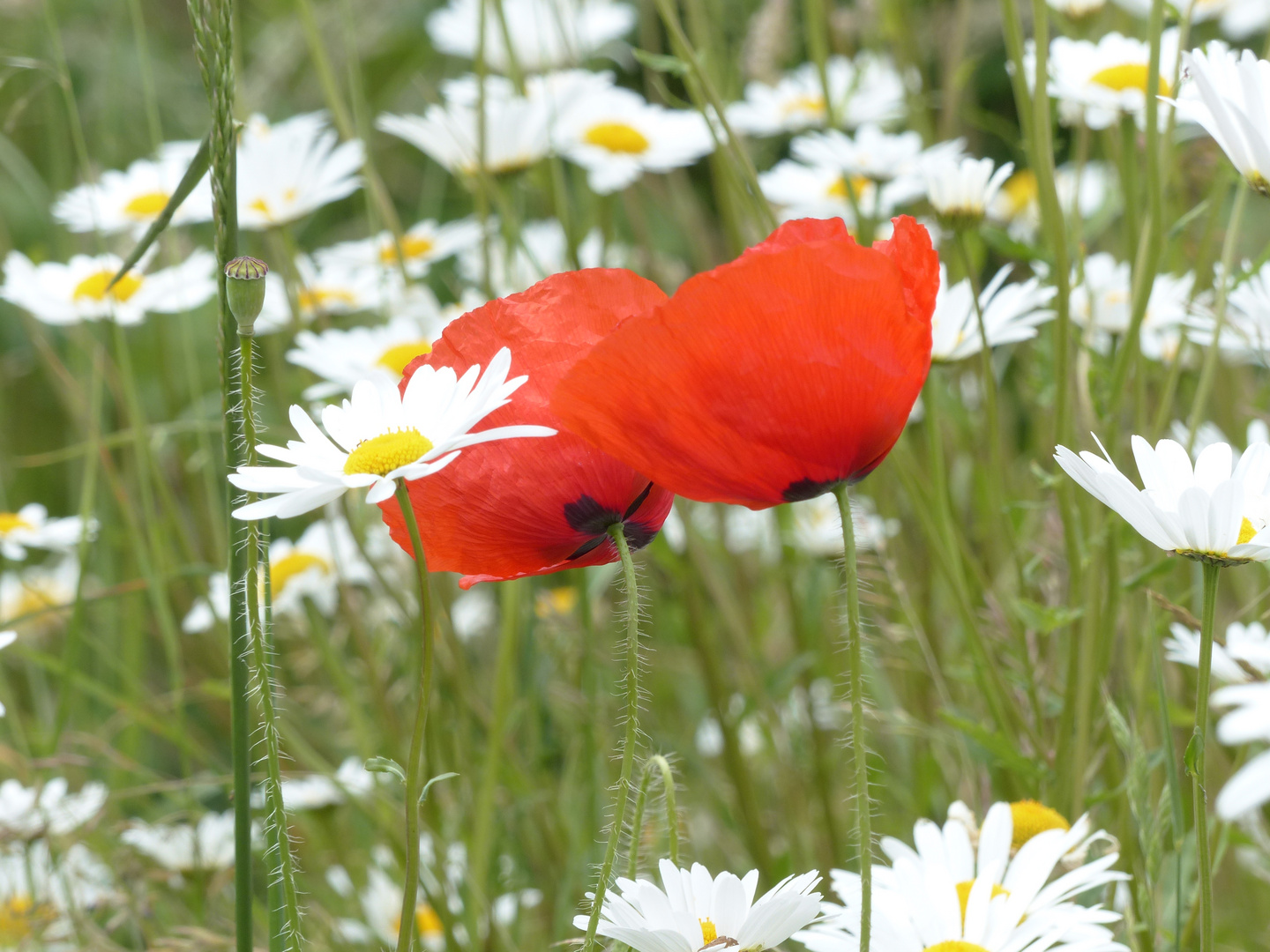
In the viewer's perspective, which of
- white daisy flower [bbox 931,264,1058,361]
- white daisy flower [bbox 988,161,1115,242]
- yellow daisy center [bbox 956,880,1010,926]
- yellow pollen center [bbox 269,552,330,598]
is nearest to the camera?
yellow daisy center [bbox 956,880,1010,926]

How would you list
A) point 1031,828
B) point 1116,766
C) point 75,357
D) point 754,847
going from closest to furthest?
1. point 1031,828
2. point 1116,766
3. point 754,847
4. point 75,357

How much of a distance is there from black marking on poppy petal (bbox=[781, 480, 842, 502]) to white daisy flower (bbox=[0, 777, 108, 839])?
0.40m

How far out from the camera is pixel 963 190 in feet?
1.88

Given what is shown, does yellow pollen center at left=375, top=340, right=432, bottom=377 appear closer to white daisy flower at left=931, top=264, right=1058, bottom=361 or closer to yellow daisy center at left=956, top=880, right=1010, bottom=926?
white daisy flower at left=931, top=264, right=1058, bottom=361

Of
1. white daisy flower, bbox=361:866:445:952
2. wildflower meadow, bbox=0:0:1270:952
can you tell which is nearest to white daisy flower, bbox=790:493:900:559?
wildflower meadow, bbox=0:0:1270:952

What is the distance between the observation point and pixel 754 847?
0.71m

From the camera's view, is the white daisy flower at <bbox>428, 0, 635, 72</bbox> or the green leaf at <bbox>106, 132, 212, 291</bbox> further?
the white daisy flower at <bbox>428, 0, 635, 72</bbox>

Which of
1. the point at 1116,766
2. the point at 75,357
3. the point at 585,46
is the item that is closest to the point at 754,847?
the point at 1116,766

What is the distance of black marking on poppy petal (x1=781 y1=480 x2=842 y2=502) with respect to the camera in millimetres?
297

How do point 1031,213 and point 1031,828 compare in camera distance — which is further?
point 1031,213

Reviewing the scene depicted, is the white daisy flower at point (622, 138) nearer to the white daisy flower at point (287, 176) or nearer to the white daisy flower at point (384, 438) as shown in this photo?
the white daisy flower at point (287, 176)

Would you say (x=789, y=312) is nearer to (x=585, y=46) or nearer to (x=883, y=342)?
(x=883, y=342)

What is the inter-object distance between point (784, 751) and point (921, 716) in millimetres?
102

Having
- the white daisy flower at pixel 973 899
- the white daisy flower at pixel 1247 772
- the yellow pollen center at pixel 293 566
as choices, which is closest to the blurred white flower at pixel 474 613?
the yellow pollen center at pixel 293 566
